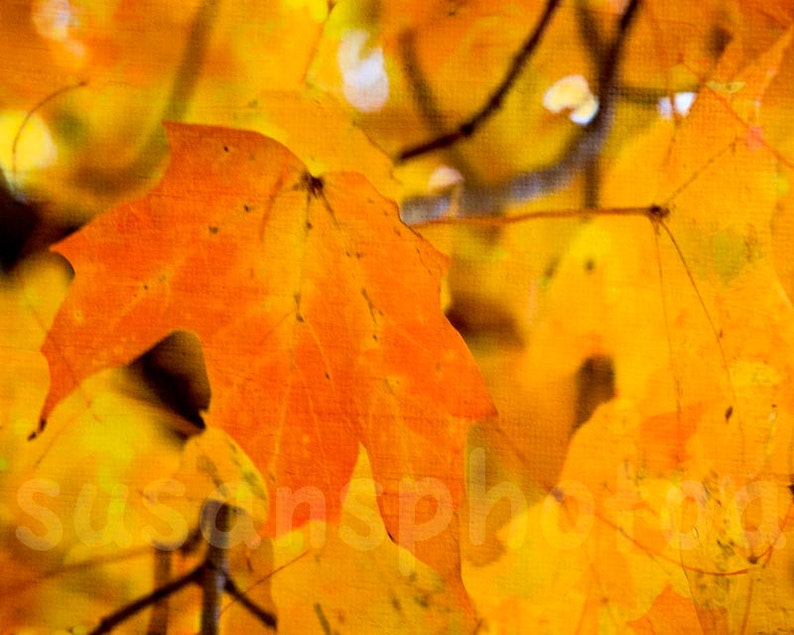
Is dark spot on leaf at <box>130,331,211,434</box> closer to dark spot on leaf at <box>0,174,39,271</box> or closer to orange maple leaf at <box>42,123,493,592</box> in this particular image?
orange maple leaf at <box>42,123,493,592</box>

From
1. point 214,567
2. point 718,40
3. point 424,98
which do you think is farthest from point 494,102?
point 214,567

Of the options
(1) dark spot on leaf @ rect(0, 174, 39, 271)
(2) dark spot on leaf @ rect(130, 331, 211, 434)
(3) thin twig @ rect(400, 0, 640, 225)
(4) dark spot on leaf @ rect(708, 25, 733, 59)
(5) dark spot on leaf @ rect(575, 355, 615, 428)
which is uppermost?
(4) dark spot on leaf @ rect(708, 25, 733, 59)

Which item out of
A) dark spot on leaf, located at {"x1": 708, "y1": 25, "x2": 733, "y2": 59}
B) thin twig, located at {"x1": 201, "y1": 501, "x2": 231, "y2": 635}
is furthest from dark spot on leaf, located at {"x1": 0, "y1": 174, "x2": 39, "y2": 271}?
dark spot on leaf, located at {"x1": 708, "y1": 25, "x2": 733, "y2": 59}

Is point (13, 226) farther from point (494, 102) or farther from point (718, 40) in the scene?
point (718, 40)

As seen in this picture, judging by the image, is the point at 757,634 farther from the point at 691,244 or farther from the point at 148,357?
the point at 148,357

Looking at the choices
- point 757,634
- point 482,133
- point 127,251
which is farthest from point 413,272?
point 757,634

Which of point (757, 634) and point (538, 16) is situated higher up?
point (538, 16)
